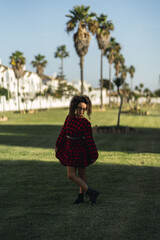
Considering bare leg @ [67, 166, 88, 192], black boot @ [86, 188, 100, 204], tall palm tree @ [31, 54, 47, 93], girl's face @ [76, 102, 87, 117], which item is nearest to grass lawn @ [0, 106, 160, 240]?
black boot @ [86, 188, 100, 204]

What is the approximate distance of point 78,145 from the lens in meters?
5.50

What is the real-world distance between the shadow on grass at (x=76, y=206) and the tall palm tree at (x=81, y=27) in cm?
Answer: 3499

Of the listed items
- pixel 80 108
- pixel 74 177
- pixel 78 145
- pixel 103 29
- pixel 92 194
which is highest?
pixel 103 29

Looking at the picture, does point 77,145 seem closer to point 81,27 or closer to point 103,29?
point 81,27

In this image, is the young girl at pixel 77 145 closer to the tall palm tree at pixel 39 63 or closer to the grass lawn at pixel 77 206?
the grass lawn at pixel 77 206

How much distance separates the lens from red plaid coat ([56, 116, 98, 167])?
17.9 ft

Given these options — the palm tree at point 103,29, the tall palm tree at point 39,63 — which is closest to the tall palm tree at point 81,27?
the palm tree at point 103,29

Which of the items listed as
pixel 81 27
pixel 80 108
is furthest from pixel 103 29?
pixel 80 108

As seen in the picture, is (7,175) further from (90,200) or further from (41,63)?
(41,63)

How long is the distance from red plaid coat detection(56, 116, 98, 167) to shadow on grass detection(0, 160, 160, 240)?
0.73m

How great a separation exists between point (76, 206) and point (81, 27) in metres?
40.8

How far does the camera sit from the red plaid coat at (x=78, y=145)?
17.9 ft

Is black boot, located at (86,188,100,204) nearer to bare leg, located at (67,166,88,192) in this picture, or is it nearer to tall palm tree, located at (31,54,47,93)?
bare leg, located at (67,166,88,192)

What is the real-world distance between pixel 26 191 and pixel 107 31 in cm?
4940
